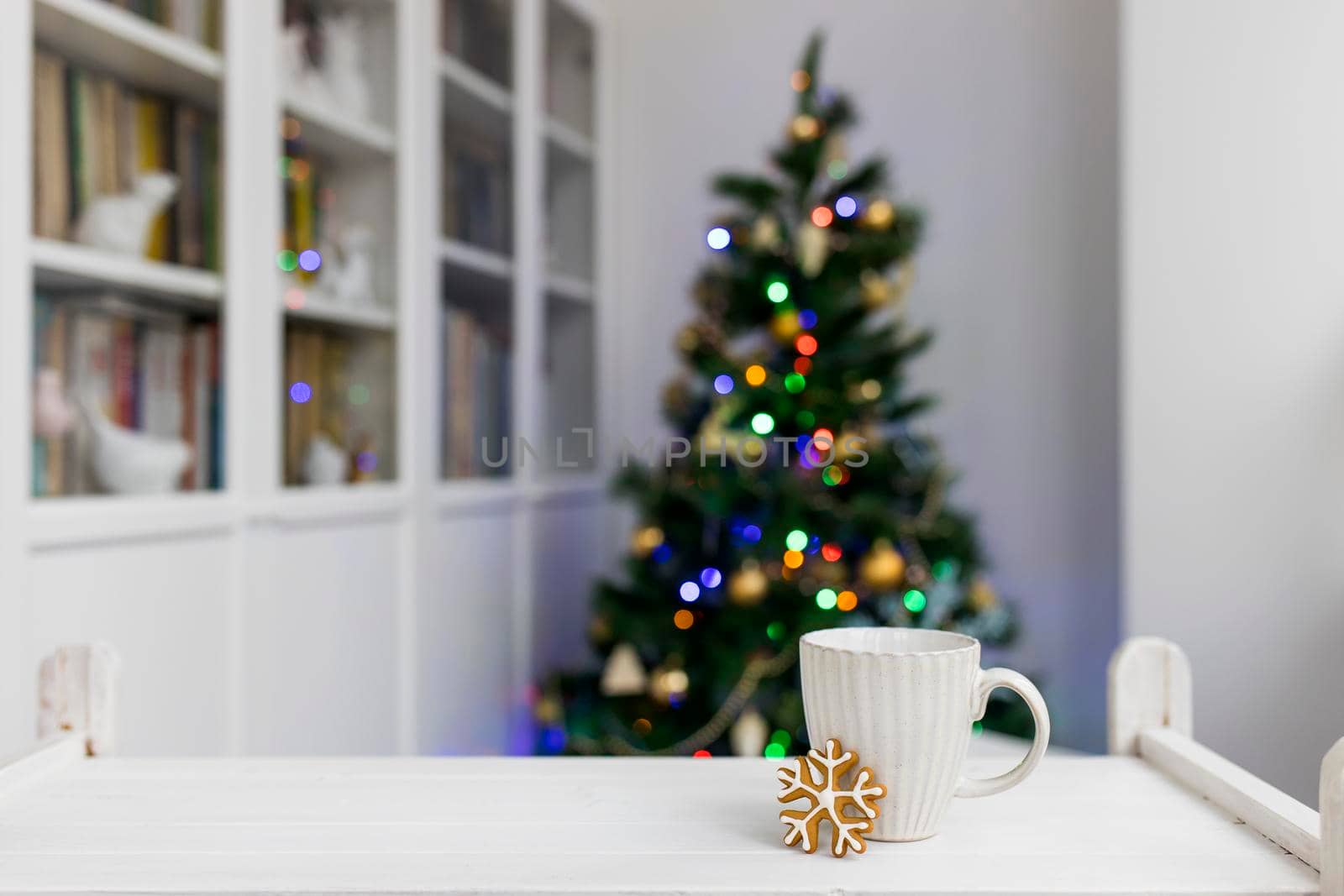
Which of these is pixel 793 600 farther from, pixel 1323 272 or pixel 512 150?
pixel 512 150

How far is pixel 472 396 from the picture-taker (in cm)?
195

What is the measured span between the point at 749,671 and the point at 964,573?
0.41m

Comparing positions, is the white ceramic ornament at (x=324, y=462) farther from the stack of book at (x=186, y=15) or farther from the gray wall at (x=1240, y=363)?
the gray wall at (x=1240, y=363)

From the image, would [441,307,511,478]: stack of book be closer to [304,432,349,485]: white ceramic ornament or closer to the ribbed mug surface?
[304,432,349,485]: white ceramic ornament

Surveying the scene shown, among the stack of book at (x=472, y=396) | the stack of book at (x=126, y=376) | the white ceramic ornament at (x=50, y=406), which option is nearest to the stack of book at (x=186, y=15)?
the stack of book at (x=126, y=376)

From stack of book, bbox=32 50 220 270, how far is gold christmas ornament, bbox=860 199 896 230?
1.02 m

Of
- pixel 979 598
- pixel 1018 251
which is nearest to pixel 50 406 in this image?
pixel 979 598

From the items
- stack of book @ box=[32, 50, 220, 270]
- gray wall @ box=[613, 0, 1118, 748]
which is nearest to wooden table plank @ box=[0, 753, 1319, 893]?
stack of book @ box=[32, 50, 220, 270]

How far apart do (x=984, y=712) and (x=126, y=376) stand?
114 cm

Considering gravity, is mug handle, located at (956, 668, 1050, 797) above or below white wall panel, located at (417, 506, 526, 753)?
above

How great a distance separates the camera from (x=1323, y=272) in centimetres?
121

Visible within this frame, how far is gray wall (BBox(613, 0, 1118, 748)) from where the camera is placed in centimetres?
207

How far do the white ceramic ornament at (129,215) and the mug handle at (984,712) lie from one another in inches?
44.1

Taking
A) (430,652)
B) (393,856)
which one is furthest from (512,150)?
(393,856)
